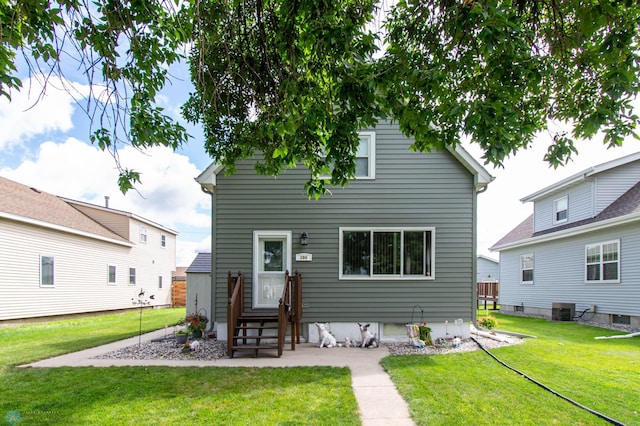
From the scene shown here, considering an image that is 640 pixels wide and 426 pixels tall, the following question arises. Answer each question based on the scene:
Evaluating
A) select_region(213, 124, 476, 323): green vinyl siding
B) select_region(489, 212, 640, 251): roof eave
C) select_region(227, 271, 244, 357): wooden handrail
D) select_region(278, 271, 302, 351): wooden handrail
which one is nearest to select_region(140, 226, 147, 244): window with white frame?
select_region(213, 124, 476, 323): green vinyl siding

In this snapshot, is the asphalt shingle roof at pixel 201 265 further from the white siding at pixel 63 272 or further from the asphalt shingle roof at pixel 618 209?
the asphalt shingle roof at pixel 618 209

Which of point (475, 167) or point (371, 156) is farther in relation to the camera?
point (371, 156)

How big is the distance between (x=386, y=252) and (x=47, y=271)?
39.2 feet

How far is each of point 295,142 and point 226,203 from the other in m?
4.52

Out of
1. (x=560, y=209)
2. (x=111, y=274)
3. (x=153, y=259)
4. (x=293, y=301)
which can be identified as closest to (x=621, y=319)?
(x=560, y=209)

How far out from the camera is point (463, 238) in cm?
845

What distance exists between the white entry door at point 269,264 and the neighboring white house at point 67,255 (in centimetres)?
852

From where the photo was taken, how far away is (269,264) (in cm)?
859

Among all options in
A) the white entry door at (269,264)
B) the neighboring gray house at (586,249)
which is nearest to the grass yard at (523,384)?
the white entry door at (269,264)

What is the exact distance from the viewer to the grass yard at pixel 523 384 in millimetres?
4027

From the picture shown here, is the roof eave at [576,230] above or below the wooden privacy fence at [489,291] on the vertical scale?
above

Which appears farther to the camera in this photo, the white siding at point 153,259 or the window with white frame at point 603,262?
the white siding at point 153,259

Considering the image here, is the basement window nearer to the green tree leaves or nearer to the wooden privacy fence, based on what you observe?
the wooden privacy fence

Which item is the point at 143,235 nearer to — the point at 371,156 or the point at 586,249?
the point at 371,156
